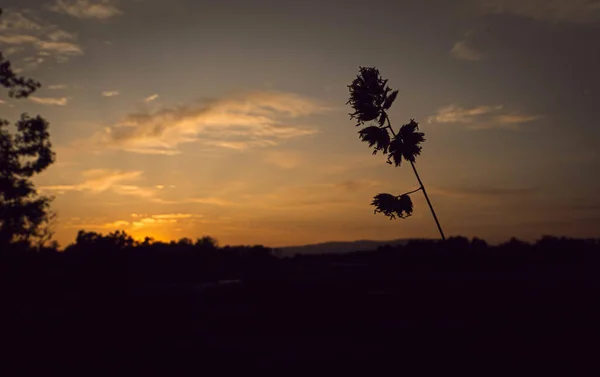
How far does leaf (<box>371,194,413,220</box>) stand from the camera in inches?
564

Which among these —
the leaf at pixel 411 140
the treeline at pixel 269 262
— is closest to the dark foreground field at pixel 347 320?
the treeline at pixel 269 262

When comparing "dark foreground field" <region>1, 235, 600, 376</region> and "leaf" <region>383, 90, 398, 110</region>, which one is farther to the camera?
"leaf" <region>383, 90, 398, 110</region>

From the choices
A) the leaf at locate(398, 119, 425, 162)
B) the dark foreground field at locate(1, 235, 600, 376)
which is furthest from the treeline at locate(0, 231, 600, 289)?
the leaf at locate(398, 119, 425, 162)

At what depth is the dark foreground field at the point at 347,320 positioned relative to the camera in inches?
418

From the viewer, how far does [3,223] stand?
84.4ft

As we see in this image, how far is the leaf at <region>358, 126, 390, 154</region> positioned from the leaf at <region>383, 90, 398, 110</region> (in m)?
0.83

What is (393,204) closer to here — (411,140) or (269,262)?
(411,140)

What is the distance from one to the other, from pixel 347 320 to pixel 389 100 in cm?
791

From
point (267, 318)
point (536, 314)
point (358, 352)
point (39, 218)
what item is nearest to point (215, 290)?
point (267, 318)

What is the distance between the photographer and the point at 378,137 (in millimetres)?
14758

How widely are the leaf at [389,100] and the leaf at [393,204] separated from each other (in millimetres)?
3163

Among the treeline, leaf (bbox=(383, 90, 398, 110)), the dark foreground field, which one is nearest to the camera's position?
the dark foreground field

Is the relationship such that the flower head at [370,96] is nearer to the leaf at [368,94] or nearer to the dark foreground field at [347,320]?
the leaf at [368,94]

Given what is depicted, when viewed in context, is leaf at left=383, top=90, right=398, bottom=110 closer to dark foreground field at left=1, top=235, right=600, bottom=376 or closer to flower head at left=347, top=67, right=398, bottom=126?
flower head at left=347, top=67, right=398, bottom=126
